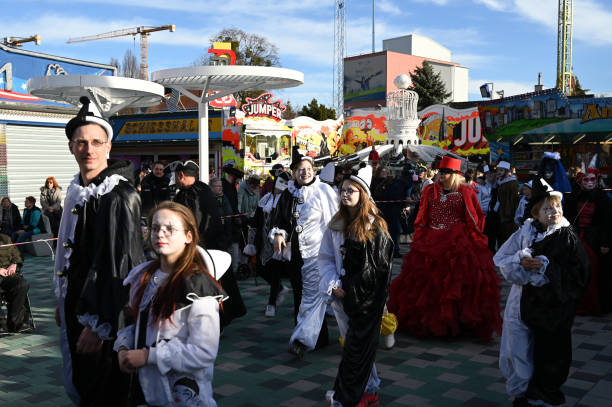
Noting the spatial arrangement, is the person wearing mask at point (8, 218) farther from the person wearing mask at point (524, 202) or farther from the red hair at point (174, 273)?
the red hair at point (174, 273)

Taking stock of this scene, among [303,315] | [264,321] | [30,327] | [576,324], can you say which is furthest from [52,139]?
[576,324]

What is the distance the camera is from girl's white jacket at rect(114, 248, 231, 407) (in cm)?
255

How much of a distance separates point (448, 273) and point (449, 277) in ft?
0.17

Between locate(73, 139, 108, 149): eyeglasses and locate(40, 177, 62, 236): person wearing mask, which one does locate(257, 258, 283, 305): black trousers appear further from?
locate(40, 177, 62, 236): person wearing mask

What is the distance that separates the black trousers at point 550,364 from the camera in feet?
13.8

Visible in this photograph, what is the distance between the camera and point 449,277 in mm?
6191

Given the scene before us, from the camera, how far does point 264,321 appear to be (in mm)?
7301

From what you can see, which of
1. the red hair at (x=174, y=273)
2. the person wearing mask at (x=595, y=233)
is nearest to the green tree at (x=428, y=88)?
the person wearing mask at (x=595, y=233)

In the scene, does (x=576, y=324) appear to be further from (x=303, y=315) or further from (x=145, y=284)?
(x=145, y=284)

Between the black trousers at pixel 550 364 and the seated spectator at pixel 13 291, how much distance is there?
5.73 metres

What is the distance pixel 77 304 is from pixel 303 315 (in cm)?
331

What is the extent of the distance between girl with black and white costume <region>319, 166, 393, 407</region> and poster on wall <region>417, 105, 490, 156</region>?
77.9 feet

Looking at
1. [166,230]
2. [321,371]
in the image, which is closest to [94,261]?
[166,230]

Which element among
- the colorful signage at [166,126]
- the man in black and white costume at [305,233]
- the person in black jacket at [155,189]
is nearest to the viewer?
the man in black and white costume at [305,233]
